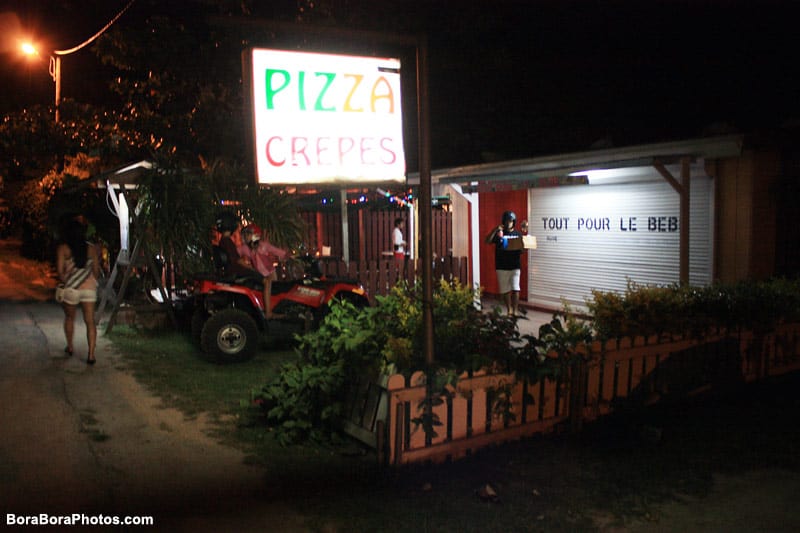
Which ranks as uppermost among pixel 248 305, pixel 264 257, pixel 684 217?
pixel 684 217

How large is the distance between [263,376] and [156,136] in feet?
A: 40.2

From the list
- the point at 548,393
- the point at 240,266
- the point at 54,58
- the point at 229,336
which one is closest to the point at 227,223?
the point at 240,266

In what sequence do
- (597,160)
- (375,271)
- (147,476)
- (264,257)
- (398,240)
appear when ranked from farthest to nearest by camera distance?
(398,240) < (375,271) < (597,160) < (264,257) < (147,476)

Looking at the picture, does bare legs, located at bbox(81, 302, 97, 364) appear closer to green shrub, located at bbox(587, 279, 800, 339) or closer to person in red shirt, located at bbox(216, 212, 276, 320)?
person in red shirt, located at bbox(216, 212, 276, 320)

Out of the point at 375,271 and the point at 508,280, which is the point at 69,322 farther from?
the point at 508,280

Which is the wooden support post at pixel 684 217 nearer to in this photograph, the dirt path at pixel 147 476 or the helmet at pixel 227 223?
the dirt path at pixel 147 476

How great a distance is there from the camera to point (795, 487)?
504 cm

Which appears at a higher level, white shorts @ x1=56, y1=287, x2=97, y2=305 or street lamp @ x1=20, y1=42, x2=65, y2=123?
street lamp @ x1=20, y1=42, x2=65, y2=123

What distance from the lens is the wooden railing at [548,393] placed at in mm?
5242

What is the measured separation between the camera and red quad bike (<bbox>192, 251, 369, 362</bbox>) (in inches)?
350

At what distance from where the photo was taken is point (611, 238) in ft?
40.6

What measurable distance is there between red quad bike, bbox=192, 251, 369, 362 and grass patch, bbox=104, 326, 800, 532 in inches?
64.3

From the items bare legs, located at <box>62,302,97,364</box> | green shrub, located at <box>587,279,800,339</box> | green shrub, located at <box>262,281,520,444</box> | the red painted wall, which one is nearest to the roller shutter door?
the red painted wall

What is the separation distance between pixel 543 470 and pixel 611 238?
306 inches
